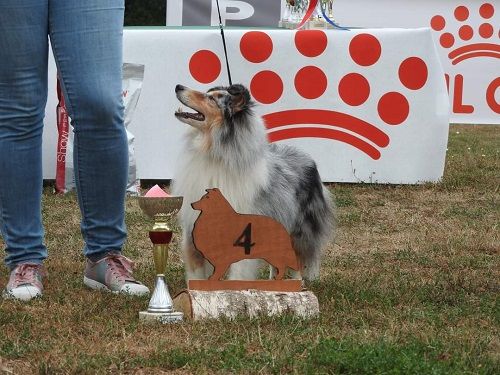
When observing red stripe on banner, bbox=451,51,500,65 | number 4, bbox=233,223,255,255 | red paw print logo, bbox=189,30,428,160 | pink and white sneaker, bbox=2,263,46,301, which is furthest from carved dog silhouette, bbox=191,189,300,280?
red stripe on banner, bbox=451,51,500,65

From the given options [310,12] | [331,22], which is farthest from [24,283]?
[310,12]

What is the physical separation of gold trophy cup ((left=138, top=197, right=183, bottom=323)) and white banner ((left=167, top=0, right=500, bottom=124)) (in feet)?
27.7

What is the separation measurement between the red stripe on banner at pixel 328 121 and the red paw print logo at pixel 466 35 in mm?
5263

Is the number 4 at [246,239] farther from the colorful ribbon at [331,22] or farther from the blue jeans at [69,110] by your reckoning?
the colorful ribbon at [331,22]

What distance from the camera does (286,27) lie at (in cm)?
682

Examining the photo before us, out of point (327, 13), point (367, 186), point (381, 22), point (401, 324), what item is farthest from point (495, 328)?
point (381, 22)

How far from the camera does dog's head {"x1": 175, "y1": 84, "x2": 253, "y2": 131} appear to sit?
350 centimetres

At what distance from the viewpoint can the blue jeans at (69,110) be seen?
312cm

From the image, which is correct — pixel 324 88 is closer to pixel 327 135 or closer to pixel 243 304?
pixel 327 135

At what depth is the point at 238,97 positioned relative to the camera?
348 centimetres

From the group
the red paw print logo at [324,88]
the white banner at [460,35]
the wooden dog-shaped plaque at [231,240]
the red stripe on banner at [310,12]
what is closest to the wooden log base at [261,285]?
the wooden dog-shaped plaque at [231,240]

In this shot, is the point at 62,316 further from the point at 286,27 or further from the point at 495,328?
the point at 286,27

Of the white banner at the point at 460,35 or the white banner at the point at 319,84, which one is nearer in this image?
the white banner at the point at 319,84

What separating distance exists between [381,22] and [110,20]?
28.1 feet
